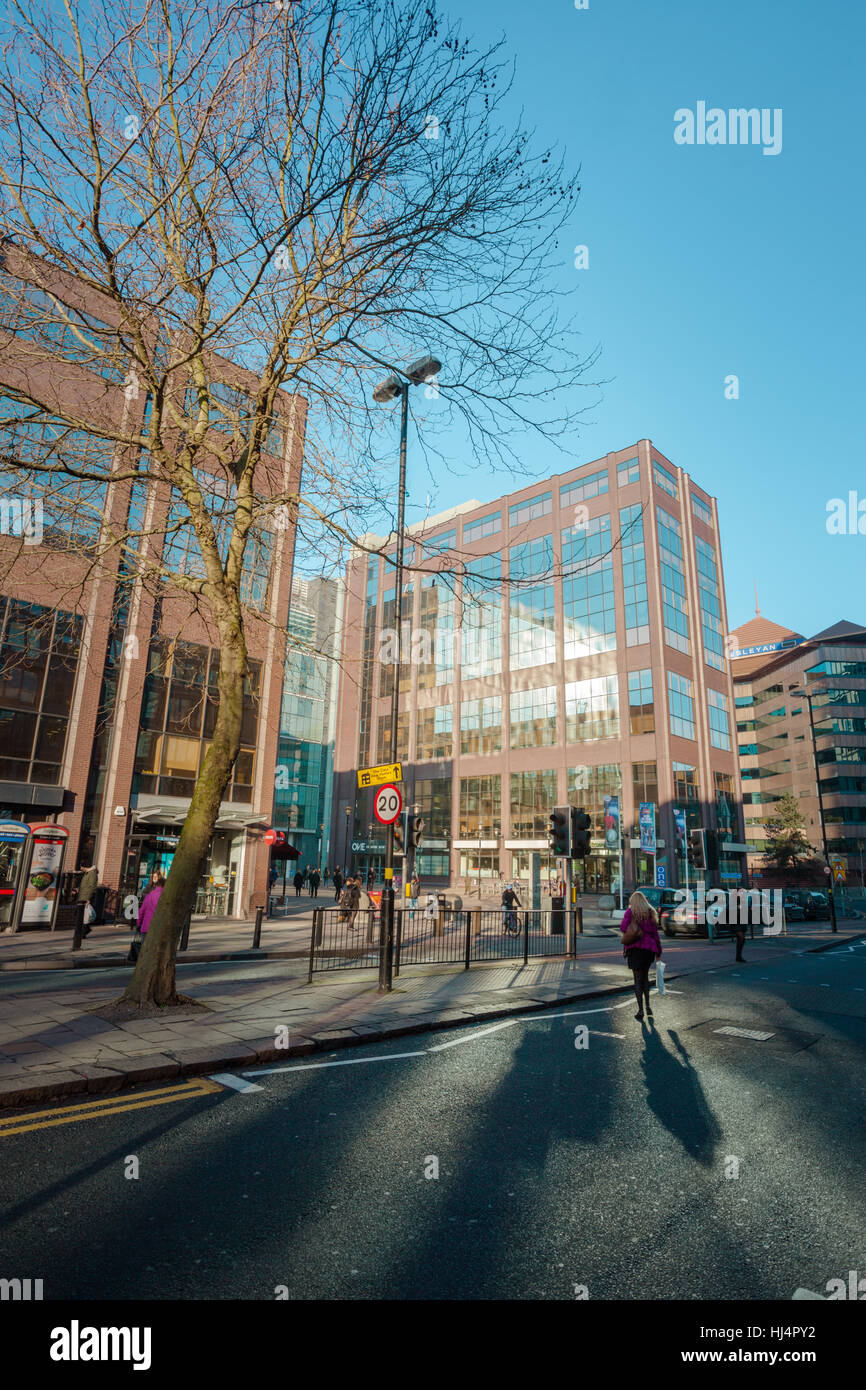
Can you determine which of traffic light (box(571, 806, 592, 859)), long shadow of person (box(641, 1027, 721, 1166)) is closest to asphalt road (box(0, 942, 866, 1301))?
long shadow of person (box(641, 1027, 721, 1166))

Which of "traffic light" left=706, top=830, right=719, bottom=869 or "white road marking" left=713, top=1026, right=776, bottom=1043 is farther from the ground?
"traffic light" left=706, top=830, right=719, bottom=869

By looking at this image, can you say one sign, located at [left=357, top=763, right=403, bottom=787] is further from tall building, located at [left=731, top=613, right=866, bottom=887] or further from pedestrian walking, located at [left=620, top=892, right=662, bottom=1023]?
tall building, located at [left=731, top=613, right=866, bottom=887]

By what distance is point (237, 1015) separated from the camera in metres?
8.37

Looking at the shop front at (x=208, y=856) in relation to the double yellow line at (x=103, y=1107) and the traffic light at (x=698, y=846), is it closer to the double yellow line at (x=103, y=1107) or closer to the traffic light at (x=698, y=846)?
the traffic light at (x=698, y=846)

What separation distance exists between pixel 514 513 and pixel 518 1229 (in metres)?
60.9

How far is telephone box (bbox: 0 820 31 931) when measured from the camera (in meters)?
17.1

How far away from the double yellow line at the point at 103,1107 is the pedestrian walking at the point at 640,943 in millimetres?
5780

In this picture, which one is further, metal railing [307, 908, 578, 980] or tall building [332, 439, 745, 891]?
tall building [332, 439, 745, 891]

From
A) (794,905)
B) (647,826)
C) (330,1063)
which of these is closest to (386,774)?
(330,1063)

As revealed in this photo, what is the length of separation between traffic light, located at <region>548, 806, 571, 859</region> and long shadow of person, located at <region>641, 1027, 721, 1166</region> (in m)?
8.03

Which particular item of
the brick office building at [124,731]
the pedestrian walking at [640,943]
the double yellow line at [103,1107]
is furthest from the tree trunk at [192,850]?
the brick office building at [124,731]

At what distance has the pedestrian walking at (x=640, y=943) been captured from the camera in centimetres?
945

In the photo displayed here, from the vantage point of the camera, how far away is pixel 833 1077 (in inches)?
254
